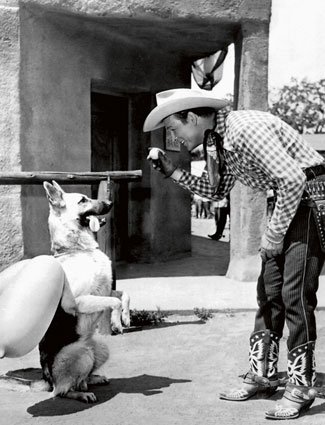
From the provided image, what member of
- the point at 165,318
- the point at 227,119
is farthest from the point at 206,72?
the point at 227,119

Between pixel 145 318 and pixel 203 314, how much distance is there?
647mm

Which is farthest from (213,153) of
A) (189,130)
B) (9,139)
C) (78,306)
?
(9,139)

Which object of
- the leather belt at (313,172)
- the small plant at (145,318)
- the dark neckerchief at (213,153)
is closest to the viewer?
the leather belt at (313,172)

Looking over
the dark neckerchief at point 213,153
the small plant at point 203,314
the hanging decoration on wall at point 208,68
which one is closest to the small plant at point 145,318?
the small plant at point 203,314

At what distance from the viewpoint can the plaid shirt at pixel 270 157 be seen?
148 inches

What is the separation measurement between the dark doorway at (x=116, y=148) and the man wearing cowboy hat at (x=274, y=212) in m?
6.23

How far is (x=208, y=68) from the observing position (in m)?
11.4

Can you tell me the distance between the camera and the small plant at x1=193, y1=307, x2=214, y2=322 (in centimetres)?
693

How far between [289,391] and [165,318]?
9.97 feet

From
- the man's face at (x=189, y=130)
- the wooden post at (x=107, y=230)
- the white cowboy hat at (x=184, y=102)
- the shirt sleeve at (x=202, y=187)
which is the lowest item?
the wooden post at (x=107, y=230)

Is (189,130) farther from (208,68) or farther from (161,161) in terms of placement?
(208,68)

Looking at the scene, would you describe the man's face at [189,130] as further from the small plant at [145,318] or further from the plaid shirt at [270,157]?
the small plant at [145,318]

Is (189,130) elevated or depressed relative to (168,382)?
elevated

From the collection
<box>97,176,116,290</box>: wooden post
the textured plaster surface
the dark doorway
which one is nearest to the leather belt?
<box>97,176,116,290</box>: wooden post
